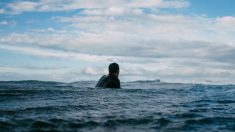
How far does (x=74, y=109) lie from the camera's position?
10.7 metres

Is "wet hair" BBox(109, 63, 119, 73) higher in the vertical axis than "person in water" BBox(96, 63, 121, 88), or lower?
higher

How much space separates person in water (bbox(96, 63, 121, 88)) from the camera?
69.7ft

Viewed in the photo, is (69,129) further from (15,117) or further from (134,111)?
(134,111)

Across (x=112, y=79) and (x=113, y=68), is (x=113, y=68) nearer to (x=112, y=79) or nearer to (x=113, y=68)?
(x=113, y=68)

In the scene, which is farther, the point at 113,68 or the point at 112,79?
the point at 112,79

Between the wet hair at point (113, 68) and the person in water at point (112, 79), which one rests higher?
the wet hair at point (113, 68)

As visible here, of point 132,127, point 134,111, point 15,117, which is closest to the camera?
→ point 132,127

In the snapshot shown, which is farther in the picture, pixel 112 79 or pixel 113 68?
pixel 112 79

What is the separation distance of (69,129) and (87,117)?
1710mm

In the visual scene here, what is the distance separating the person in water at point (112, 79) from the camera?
21.2 metres

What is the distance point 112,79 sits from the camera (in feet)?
72.7

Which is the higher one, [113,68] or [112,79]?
[113,68]

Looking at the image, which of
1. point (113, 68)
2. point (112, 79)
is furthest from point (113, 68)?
point (112, 79)

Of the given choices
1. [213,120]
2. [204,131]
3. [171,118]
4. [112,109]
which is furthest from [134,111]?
[204,131]
